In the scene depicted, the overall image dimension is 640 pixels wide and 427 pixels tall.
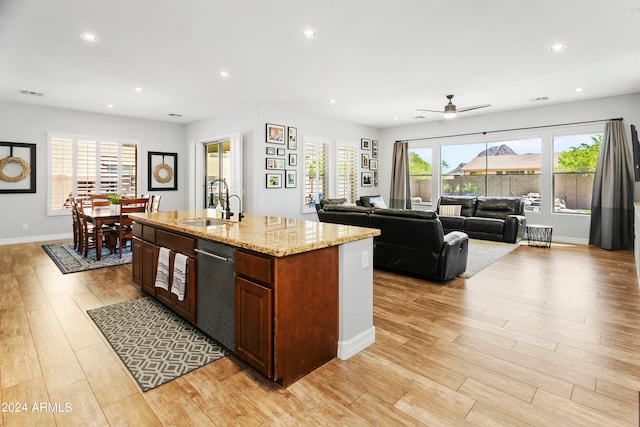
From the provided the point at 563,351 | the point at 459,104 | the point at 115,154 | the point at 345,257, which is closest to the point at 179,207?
the point at 115,154

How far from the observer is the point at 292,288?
79.0 inches

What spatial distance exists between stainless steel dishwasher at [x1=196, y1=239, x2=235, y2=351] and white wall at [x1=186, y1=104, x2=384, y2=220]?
13.9 feet

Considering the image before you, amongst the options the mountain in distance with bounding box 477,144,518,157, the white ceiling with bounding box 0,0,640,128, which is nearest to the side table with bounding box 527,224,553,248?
the mountain in distance with bounding box 477,144,518,157

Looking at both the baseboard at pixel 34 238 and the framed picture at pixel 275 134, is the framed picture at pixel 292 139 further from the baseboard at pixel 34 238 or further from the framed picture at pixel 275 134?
the baseboard at pixel 34 238

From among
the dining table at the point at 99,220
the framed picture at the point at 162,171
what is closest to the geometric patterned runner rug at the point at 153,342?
the dining table at the point at 99,220

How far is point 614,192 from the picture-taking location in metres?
6.33

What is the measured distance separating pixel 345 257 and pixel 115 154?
298 inches

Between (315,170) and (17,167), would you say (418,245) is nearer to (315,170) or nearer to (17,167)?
(315,170)

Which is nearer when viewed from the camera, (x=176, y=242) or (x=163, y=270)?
(x=176, y=242)

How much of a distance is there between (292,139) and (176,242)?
493 cm

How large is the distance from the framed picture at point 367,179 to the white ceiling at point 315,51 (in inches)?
120

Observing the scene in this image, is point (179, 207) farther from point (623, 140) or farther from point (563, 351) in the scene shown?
point (623, 140)

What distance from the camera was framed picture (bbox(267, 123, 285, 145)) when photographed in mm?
6855

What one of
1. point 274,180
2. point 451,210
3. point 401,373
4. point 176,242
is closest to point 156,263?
point 176,242
